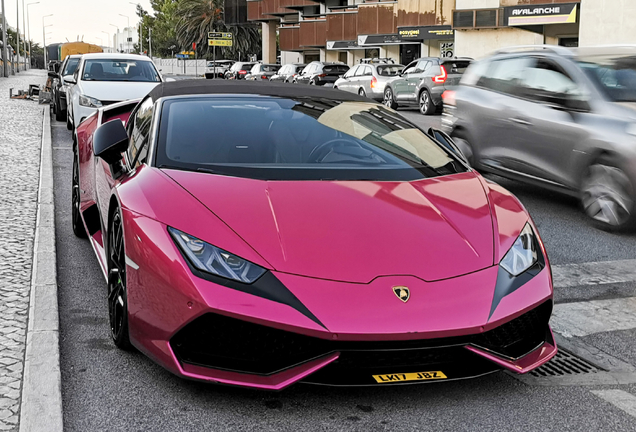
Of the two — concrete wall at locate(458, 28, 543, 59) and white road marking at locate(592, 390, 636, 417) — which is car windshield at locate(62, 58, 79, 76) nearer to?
white road marking at locate(592, 390, 636, 417)

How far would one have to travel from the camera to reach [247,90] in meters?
5.15

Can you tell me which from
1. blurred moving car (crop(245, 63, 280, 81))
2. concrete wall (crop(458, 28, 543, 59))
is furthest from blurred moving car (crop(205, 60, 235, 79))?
concrete wall (crop(458, 28, 543, 59))

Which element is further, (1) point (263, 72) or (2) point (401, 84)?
(1) point (263, 72)

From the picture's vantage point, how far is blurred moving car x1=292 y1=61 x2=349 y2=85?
1368 inches

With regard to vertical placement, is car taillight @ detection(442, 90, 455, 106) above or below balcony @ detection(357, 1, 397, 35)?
below

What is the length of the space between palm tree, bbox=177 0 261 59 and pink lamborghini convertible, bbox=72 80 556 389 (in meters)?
89.6

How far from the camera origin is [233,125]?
15.4 ft

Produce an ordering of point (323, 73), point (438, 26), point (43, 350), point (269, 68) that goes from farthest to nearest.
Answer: point (269, 68) < point (438, 26) < point (323, 73) < point (43, 350)

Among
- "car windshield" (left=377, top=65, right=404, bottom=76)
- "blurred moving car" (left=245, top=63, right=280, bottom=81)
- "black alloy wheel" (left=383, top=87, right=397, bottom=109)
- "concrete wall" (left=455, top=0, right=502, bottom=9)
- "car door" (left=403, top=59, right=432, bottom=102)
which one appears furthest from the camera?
"blurred moving car" (left=245, top=63, right=280, bottom=81)

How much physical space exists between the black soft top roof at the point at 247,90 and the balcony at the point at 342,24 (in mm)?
50767

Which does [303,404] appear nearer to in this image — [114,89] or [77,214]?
[77,214]

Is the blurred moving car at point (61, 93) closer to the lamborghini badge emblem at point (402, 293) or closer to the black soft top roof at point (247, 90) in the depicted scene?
the black soft top roof at point (247, 90)

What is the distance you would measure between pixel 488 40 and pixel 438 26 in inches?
256

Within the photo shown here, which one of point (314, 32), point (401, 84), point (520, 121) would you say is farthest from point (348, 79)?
point (314, 32)
